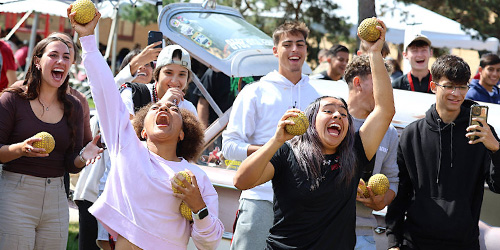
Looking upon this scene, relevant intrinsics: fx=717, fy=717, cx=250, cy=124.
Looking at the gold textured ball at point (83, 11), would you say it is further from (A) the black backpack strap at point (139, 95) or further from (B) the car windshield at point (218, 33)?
(B) the car windshield at point (218, 33)

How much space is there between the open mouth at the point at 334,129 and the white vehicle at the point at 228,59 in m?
1.48

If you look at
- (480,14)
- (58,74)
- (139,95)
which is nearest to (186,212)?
(58,74)

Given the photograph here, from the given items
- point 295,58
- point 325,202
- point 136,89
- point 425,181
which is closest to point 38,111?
point 136,89

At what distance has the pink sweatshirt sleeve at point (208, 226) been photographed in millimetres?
3939

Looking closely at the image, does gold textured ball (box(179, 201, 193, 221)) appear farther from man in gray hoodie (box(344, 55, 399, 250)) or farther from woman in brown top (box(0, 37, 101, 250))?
man in gray hoodie (box(344, 55, 399, 250))

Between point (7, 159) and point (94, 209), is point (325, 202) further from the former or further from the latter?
point (7, 159)

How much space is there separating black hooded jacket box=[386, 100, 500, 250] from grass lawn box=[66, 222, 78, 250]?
3.84 m

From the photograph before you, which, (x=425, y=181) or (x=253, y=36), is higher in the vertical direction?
(x=253, y=36)

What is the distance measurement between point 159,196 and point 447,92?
2.00 metres

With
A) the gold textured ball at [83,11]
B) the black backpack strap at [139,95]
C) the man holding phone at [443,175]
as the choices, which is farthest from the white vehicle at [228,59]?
the gold textured ball at [83,11]

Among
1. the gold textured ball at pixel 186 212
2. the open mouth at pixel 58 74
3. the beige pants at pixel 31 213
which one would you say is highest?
the open mouth at pixel 58 74

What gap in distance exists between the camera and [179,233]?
13.3 ft

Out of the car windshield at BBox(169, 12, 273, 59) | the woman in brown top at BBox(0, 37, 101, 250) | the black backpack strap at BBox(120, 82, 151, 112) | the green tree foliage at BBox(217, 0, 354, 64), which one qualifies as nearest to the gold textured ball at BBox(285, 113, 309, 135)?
the woman in brown top at BBox(0, 37, 101, 250)

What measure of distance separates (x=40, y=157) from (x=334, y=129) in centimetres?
205
